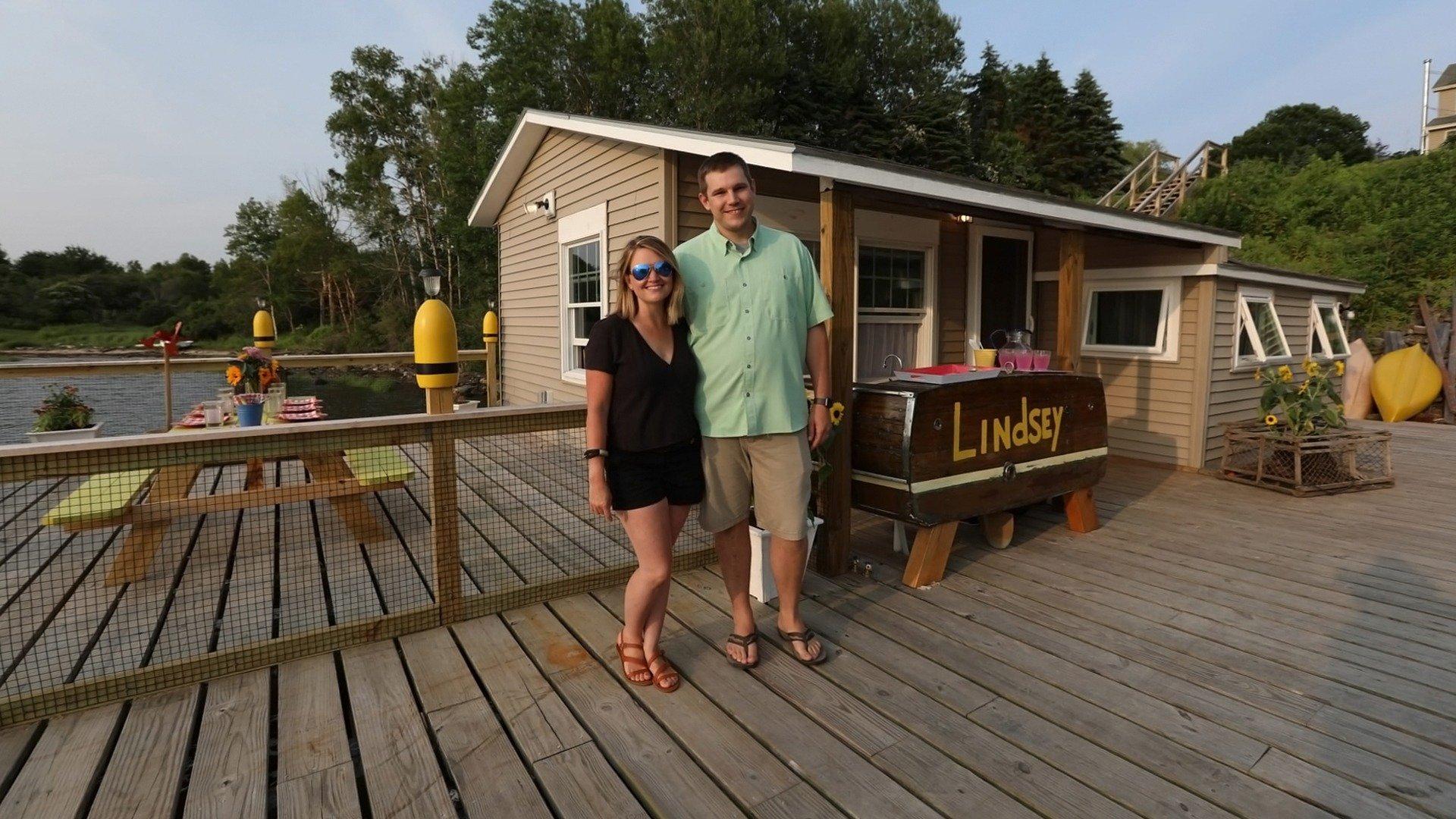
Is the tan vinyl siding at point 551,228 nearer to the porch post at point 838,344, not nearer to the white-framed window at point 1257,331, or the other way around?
the porch post at point 838,344

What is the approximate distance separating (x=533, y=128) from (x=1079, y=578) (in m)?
6.07

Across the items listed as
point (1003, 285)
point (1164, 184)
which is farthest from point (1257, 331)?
point (1164, 184)

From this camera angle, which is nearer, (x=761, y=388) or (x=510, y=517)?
(x=761, y=388)

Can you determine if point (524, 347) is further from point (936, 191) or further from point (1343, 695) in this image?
point (1343, 695)

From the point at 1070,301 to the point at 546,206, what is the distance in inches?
190

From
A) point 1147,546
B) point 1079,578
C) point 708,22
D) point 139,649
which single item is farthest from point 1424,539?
point 708,22

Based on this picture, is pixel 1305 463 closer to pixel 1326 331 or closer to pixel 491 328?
pixel 1326 331

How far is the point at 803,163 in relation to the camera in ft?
10.0

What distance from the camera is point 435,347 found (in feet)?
9.11

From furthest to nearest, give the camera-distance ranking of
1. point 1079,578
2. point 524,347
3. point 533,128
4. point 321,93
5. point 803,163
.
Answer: point 321,93
point 524,347
point 533,128
point 1079,578
point 803,163

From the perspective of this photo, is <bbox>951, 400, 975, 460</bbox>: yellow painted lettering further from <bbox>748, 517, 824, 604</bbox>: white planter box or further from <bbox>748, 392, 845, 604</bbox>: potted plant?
<bbox>748, 517, 824, 604</bbox>: white planter box

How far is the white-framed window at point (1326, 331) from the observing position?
733cm

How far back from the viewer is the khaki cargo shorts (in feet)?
7.25

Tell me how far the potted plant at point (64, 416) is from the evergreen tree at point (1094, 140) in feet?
95.7
